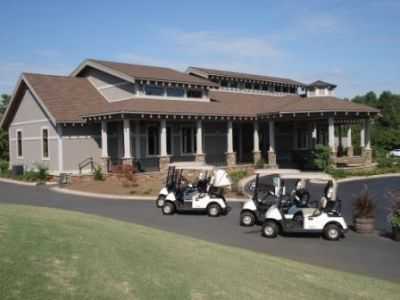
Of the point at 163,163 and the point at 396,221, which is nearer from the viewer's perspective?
the point at 396,221

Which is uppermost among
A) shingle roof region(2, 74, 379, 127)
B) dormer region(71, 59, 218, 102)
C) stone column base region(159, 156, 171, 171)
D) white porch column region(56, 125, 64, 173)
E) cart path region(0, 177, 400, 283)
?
dormer region(71, 59, 218, 102)

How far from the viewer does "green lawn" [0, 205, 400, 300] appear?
17.3ft

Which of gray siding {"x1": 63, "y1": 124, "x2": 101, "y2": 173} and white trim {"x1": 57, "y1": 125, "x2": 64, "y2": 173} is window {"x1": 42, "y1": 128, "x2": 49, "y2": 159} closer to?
white trim {"x1": 57, "y1": 125, "x2": 64, "y2": 173}

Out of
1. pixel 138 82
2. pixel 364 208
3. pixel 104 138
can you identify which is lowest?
pixel 364 208

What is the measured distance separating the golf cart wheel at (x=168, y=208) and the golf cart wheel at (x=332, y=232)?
5.41m

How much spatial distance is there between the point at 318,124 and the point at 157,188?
20226mm

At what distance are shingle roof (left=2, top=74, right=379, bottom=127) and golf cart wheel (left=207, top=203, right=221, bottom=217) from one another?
34.6ft

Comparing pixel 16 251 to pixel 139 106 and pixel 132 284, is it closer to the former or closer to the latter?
pixel 132 284

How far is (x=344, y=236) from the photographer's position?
11758 mm

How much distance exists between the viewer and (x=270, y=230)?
11.5 m

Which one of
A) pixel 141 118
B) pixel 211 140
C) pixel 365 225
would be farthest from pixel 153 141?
pixel 365 225

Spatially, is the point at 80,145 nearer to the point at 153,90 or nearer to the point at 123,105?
the point at 123,105

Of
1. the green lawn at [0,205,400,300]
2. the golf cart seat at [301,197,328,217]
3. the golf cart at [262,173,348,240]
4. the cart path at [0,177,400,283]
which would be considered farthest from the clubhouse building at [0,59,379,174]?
the green lawn at [0,205,400,300]

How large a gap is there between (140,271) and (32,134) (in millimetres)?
25012
